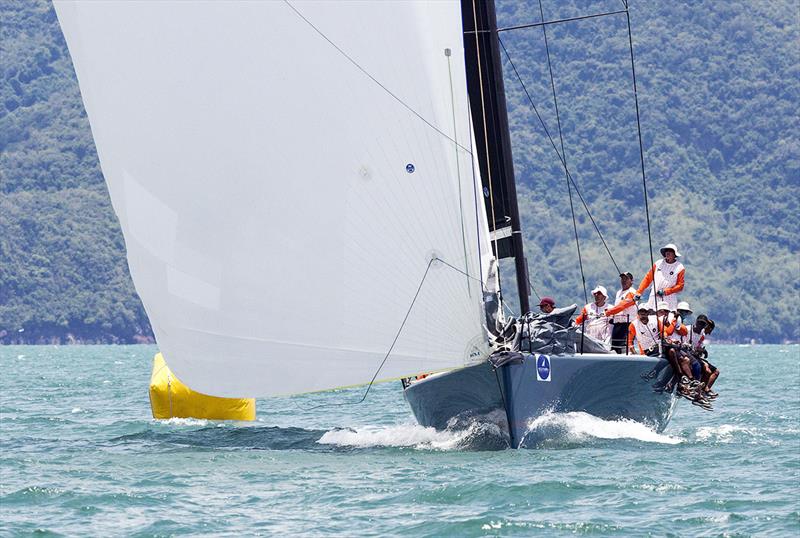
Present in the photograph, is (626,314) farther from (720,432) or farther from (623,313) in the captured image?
(720,432)

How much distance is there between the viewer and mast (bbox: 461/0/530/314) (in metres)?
16.1

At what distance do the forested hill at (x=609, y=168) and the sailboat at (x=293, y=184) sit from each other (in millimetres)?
83897

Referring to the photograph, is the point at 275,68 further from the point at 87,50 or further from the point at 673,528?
the point at 673,528

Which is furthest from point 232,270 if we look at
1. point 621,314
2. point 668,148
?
point 668,148

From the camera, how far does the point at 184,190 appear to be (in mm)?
14531

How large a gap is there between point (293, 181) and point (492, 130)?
2.98 metres

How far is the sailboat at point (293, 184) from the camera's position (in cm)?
1442

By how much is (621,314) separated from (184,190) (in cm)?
529

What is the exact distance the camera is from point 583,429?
15766mm

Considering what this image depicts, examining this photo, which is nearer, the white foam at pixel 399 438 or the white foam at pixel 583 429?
the white foam at pixel 583 429

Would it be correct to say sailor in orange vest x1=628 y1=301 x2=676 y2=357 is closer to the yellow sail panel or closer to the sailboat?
the sailboat

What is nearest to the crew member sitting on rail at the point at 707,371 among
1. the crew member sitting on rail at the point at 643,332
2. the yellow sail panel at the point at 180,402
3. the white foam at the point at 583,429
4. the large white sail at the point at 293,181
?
the crew member sitting on rail at the point at 643,332

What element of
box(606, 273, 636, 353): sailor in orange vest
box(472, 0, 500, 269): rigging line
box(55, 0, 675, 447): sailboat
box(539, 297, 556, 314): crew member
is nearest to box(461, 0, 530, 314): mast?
box(472, 0, 500, 269): rigging line

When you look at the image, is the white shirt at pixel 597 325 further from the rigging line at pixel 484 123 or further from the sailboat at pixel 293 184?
the sailboat at pixel 293 184
